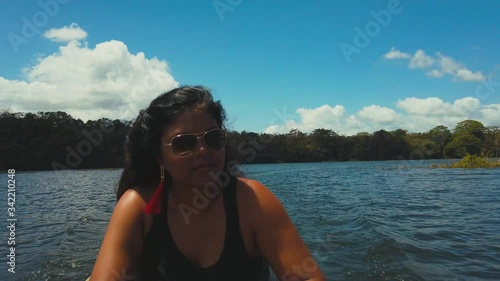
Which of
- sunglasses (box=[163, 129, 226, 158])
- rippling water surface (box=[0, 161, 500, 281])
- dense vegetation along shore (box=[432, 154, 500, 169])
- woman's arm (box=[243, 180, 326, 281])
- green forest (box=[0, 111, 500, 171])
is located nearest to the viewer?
woman's arm (box=[243, 180, 326, 281])

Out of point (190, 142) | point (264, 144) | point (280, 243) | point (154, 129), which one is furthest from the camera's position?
point (264, 144)

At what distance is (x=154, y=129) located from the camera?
2.60m

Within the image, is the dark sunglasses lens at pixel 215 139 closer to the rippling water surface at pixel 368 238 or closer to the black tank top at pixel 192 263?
Answer: the black tank top at pixel 192 263

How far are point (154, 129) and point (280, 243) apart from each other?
1180 mm

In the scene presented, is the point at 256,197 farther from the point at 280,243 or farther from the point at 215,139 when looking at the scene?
the point at 215,139

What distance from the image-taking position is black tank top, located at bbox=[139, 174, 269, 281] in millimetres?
2381

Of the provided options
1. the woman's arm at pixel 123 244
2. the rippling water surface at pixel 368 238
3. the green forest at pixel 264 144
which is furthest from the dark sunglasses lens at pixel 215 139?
the green forest at pixel 264 144

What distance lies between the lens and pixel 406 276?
632cm

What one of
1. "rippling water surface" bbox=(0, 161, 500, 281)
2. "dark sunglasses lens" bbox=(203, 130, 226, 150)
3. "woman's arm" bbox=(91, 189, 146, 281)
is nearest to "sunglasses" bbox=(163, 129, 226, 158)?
"dark sunglasses lens" bbox=(203, 130, 226, 150)

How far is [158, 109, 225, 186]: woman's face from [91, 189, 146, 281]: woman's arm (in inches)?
14.1

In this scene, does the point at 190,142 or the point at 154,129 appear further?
the point at 154,129

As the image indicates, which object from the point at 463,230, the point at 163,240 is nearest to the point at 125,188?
the point at 163,240

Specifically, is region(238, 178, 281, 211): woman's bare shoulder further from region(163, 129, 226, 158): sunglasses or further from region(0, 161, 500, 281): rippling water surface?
region(0, 161, 500, 281): rippling water surface

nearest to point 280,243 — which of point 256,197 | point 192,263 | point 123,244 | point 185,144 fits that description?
point 256,197
